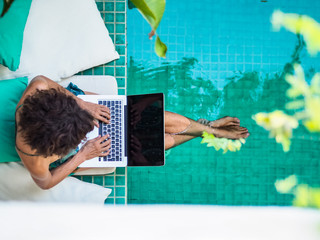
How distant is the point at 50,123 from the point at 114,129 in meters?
0.40

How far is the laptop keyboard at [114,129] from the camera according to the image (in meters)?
1.50

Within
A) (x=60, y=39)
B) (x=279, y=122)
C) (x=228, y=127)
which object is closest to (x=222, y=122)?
(x=228, y=127)

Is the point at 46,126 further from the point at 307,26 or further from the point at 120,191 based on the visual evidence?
the point at 307,26

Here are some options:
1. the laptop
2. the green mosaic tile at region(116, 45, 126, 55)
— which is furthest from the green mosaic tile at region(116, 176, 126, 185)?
the green mosaic tile at region(116, 45, 126, 55)

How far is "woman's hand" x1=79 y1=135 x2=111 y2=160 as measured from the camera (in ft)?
4.75

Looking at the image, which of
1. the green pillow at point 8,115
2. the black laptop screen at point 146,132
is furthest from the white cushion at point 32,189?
the black laptop screen at point 146,132

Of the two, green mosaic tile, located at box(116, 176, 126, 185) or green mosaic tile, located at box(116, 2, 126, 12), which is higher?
green mosaic tile, located at box(116, 2, 126, 12)

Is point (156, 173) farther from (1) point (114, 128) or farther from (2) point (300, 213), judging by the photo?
(2) point (300, 213)

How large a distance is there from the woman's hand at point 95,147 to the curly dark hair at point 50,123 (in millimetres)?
212

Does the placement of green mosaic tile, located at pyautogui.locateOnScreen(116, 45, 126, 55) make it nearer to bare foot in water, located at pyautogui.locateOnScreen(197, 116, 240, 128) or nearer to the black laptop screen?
the black laptop screen

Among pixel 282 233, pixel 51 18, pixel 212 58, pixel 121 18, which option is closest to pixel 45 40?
pixel 51 18

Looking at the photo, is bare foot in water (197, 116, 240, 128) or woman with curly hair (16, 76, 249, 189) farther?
bare foot in water (197, 116, 240, 128)

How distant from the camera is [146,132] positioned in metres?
1.52

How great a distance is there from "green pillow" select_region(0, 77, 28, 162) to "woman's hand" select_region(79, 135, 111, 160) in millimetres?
308
